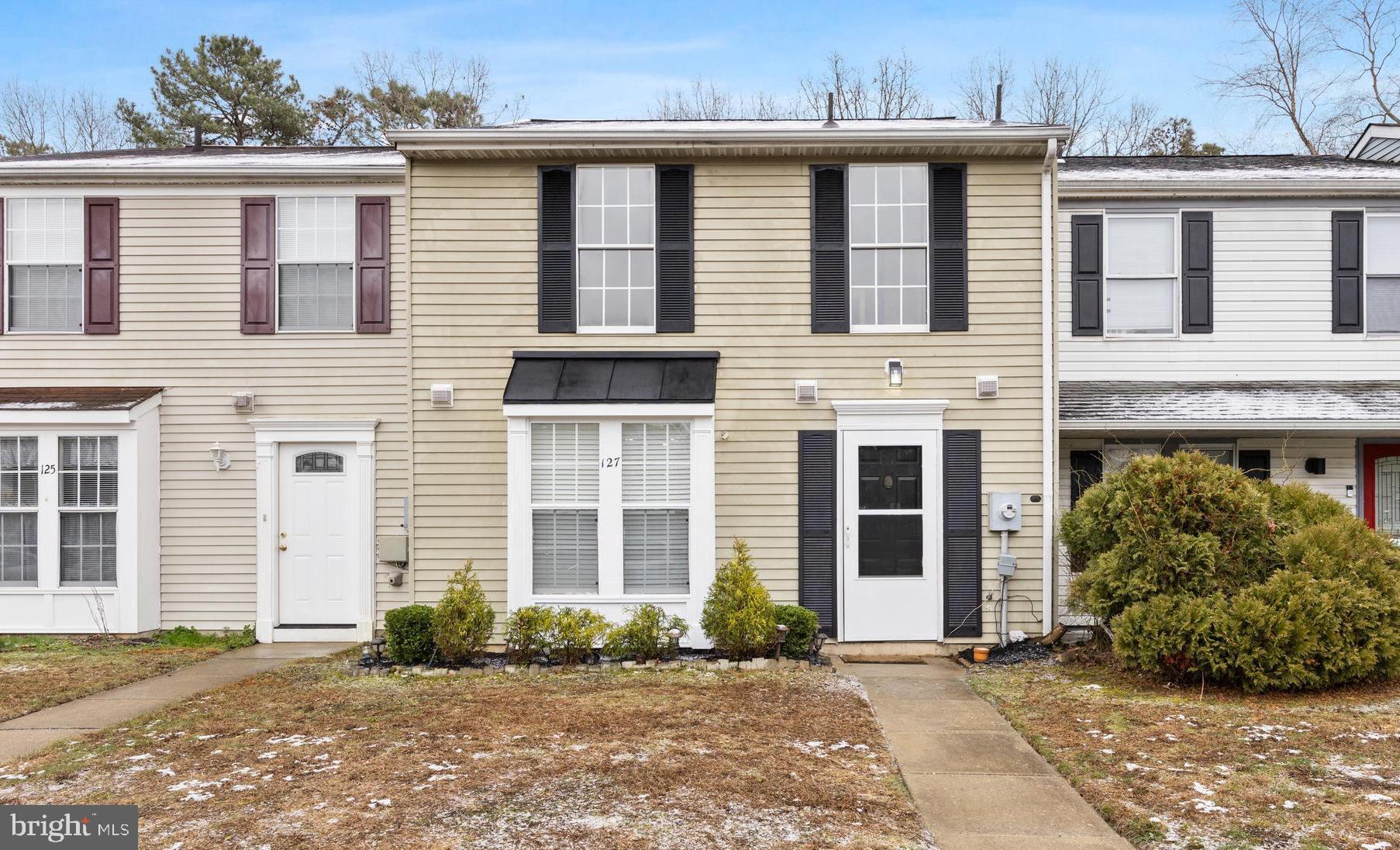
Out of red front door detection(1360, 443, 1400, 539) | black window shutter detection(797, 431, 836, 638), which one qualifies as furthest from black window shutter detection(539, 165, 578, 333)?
red front door detection(1360, 443, 1400, 539)

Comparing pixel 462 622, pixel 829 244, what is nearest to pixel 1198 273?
pixel 829 244

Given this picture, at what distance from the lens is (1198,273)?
379 inches

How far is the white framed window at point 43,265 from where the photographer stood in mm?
9320

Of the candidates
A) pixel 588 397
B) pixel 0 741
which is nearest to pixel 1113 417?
pixel 588 397

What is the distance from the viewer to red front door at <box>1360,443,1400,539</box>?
9.46 meters

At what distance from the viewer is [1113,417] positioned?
8.80 meters

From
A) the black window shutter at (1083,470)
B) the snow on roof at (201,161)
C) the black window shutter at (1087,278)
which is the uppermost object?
the snow on roof at (201,161)

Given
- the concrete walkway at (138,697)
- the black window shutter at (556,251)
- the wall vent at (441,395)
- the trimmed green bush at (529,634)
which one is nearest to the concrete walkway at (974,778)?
the trimmed green bush at (529,634)

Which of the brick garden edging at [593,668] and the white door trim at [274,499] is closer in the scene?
the brick garden edging at [593,668]

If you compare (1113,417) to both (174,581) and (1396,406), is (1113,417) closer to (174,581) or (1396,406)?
(1396,406)

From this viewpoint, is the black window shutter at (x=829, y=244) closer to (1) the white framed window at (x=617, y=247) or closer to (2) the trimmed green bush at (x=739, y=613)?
(1) the white framed window at (x=617, y=247)

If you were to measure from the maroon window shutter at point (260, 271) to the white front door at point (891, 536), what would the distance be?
592 cm

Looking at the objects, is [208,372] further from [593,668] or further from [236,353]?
[593,668]

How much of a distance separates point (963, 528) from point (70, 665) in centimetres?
787
